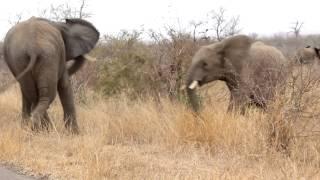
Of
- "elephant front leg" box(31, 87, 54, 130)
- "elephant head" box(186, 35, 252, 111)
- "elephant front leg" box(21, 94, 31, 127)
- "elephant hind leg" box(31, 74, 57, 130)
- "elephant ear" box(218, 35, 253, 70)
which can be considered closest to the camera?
"elephant front leg" box(31, 87, 54, 130)

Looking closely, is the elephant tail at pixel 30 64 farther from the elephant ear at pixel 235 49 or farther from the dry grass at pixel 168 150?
the elephant ear at pixel 235 49

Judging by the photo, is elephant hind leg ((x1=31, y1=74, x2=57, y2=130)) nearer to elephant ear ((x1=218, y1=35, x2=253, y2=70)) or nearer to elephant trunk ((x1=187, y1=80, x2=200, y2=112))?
elephant trunk ((x1=187, y1=80, x2=200, y2=112))

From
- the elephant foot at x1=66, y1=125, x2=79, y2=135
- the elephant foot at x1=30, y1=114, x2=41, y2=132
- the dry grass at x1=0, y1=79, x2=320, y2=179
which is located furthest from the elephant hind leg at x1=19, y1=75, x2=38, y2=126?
the dry grass at x1=0, y1=79, x2=320, y2=179

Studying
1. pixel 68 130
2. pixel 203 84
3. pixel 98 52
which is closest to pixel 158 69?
pixel 203 84

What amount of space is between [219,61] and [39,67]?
4.31 meters

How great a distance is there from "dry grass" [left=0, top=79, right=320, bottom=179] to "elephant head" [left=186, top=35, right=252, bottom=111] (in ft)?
7.39

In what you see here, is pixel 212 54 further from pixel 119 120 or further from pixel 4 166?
pixel 4 166

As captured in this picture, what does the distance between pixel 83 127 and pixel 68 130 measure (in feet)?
2.80

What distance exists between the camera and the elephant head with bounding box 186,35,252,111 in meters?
13.1

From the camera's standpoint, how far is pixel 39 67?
11.1 m

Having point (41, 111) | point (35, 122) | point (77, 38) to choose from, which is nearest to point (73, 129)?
point (41, 111)

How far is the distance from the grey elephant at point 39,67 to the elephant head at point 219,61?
2.73 meters

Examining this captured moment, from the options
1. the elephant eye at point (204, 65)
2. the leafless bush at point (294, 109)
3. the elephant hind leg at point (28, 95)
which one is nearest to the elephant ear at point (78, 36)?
the elephant hind leg at point (28, 95)

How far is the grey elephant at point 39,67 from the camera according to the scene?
11001mm
